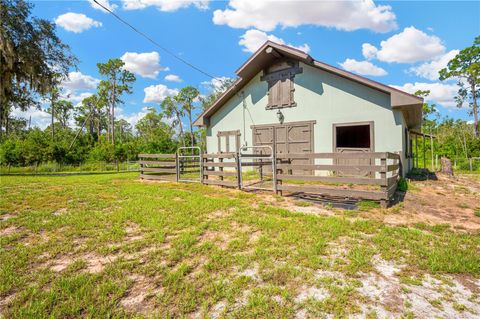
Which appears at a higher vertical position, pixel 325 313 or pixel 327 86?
pixel 327 86

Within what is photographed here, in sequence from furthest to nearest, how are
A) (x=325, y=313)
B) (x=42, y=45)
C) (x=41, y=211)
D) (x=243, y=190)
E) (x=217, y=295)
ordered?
(x=42, y=45)
(x=243, y=190)
(x=41, y=211)
(x=217, y=295)
(x=325, y=313)

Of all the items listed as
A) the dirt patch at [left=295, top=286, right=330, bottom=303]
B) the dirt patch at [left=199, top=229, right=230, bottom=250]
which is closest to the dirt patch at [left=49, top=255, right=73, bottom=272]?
the dirt patch at [left=199, top=229, right=230, bottom=250]

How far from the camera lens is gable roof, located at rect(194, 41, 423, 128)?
8227 mm

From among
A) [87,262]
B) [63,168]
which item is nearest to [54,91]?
[63,168]

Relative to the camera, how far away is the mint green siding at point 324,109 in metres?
8.93

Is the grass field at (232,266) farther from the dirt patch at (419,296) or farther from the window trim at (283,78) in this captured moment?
the window trim at (283,78)

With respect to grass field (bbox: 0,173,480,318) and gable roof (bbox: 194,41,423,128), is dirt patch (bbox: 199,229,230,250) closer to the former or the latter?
grass field (bbox: 0,173,480,318)

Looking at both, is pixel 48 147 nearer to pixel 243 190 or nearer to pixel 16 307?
pixel 243 190

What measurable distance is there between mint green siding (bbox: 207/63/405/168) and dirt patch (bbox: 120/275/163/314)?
29.1 ft

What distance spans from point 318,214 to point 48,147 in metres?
22.2

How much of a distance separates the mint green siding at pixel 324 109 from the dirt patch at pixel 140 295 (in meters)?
8.87

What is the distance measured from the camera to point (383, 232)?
12.4 feet

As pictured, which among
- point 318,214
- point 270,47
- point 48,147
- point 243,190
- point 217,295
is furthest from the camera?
point 48,147

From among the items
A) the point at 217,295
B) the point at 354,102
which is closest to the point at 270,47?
the point at 354,102
